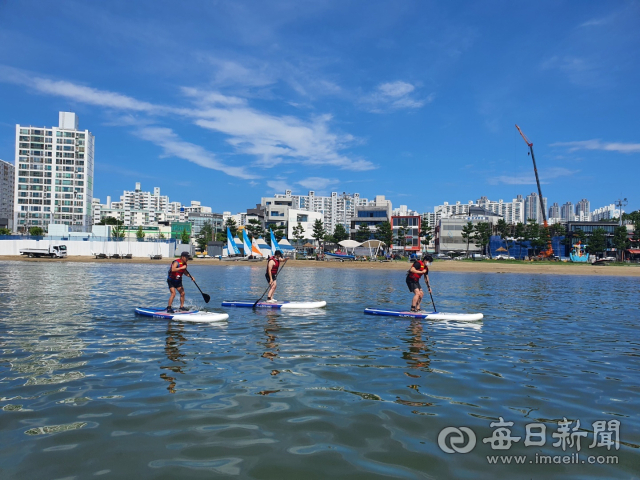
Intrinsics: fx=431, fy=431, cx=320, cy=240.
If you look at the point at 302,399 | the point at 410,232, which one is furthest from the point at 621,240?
the point at 302,399

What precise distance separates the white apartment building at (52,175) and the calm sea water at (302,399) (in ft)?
473

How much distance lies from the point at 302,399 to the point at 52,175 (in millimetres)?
158802

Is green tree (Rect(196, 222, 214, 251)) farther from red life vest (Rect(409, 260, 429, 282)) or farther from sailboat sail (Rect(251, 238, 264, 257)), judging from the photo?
red life vest (Rect(409, 260, 429, 282))

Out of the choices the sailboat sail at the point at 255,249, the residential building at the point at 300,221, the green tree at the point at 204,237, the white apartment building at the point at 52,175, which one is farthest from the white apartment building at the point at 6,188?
the sailboat sail at the point at 255,249

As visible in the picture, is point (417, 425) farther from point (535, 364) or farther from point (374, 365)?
point (535, 364)

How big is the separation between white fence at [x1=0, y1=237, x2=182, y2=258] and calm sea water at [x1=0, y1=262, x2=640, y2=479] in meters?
72.6

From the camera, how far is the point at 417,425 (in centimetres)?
608

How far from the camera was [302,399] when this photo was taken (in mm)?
7012

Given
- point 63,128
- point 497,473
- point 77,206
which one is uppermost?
point 63,128

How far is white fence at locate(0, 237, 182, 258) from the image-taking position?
76.8 m

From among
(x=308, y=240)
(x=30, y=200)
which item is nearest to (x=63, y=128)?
(x=30, y=200)

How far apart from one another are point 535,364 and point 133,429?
8.30 meters

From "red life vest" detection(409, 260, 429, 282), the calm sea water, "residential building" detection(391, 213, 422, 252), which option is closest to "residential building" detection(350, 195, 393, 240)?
"residential building" detection(391, 213, 422, 252)

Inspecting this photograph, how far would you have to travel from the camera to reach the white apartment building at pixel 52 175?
449ft
